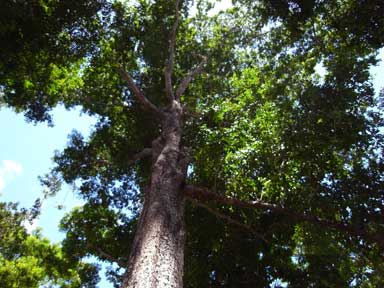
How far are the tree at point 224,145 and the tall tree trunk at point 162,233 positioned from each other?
0.03 m

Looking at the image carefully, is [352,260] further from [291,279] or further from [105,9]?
[105,9]

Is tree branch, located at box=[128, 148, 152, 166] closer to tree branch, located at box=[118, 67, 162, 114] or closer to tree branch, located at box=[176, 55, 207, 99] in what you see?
tree branch, located at box=[118, 67, 162, 114]

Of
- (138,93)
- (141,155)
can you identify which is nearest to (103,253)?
(141,155)

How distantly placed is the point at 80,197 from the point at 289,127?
269 inches

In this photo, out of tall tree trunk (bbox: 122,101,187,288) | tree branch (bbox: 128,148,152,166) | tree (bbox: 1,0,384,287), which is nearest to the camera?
tall tree trunk (bbox: 122,101,187,288)

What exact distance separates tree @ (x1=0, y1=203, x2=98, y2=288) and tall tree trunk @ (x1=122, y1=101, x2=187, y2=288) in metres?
6.80

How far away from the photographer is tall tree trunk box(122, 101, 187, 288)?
411cm

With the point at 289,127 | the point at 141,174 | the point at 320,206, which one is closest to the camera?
the point at 320,206

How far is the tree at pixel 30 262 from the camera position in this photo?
11.6 metres

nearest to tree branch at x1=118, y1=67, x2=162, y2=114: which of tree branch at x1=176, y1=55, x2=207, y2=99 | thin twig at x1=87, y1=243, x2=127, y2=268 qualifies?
tree branch at x1=176, y1=55, x2=207, y2=99

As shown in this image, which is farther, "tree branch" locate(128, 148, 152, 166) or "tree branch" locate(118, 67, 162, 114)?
"tree branch" locate(118, 67, 162, 114)

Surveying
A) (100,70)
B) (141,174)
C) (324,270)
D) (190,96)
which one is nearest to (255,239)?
(324,270)

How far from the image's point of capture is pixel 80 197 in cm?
1133

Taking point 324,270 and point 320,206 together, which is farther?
point 324,270
